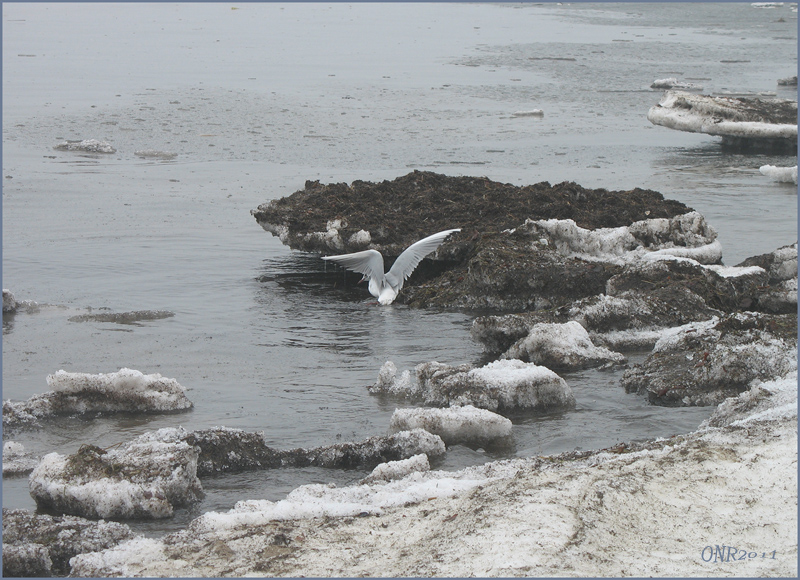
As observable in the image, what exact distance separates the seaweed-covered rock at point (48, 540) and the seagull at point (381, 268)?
6.67m

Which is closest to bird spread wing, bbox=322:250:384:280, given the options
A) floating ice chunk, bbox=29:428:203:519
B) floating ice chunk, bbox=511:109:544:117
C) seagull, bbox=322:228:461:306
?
seagull, bbox=322:228:461:306

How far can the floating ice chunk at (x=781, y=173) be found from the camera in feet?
59.6

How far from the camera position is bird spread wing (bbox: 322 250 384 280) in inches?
468

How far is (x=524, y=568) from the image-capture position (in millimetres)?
4480

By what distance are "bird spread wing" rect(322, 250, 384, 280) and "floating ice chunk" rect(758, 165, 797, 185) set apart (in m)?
10.1

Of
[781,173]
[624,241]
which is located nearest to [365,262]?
[624,241]

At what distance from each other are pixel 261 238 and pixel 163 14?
59.5 meters

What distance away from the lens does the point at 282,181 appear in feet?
59.5

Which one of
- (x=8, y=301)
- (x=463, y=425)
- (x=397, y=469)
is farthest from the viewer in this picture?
(x=8, y=301)

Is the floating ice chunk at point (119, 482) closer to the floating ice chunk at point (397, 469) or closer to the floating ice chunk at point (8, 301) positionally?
the floating ice chunk at point (397, 469)

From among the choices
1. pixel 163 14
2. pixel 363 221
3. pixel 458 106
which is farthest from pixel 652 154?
pixel 163 14

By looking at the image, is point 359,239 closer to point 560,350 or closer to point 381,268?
point 381,268

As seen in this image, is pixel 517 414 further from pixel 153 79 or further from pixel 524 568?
pixel 153 79

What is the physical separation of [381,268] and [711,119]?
1173 cm
